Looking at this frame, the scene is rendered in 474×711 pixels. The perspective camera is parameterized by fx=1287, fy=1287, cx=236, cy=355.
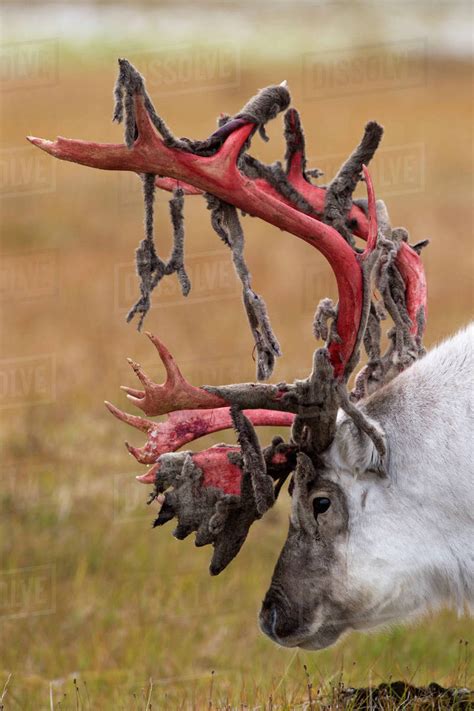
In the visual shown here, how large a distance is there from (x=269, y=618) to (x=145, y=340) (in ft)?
28.1

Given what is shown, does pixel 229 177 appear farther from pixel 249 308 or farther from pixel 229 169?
pixel 249 308

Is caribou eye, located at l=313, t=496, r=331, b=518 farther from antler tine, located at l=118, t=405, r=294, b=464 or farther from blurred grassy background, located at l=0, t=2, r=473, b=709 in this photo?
blurred grassy background, located at l=0, t=2, r=473, b=709

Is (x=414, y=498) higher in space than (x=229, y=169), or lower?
lower

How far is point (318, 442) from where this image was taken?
5223 mm

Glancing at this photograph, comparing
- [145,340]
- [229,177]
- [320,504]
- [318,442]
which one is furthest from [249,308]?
[145,340]

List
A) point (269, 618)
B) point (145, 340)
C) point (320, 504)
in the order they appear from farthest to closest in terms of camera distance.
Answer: point (145, 340) < point (269, 618) < point (320, 504)

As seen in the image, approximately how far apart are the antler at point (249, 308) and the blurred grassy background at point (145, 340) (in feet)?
3.30

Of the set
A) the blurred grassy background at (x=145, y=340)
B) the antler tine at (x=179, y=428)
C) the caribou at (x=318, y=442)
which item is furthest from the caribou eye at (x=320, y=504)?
the blurred grassy background at (x=145, y=340)

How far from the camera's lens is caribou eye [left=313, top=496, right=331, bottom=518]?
5.26m

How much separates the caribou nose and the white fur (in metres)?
0.35

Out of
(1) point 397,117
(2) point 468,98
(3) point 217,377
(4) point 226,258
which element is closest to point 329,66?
(1) point 397,117

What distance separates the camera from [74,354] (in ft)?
44.1

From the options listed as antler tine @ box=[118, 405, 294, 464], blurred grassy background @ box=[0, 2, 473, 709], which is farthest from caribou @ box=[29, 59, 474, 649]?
blurred grassy background @ box=[0, 2, 473, 709]

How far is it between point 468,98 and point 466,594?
22.1 meters
